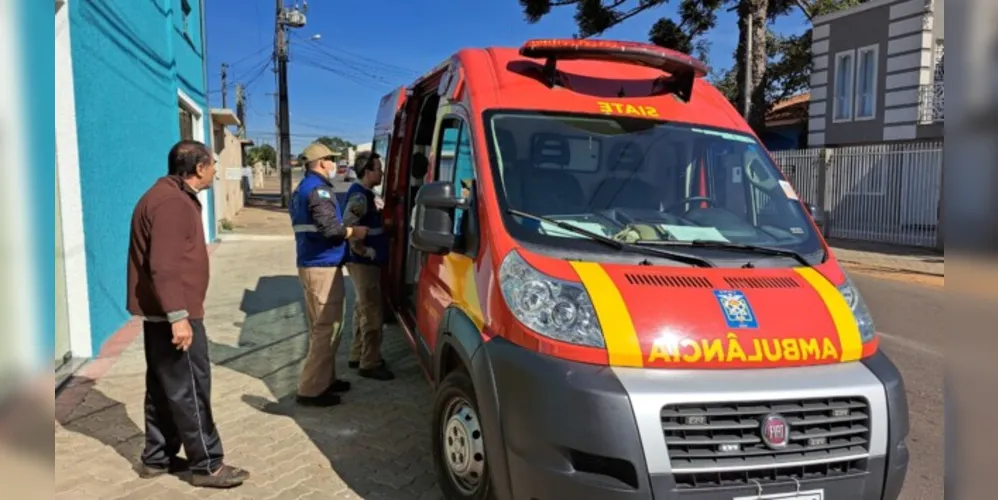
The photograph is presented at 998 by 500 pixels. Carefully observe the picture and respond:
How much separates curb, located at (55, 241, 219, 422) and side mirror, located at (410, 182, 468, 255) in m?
2.57

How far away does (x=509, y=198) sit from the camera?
10.7ft

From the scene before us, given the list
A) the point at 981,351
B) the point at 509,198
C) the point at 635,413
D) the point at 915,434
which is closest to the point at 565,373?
the point at 635,413

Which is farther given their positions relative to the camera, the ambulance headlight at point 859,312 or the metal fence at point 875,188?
the metal fence at point 875,188

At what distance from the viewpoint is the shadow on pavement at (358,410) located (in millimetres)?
3875

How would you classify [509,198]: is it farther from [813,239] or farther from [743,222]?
[813,239]

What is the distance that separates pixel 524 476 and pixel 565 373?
434mm

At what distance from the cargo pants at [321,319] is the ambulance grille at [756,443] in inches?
118

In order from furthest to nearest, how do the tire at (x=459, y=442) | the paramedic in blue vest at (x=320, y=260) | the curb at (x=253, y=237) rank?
1. the curb at (x=253, y=237)
2. the paramedic in blue vest at (x=320, y=260)
3. the tire at (x=459, y=442)

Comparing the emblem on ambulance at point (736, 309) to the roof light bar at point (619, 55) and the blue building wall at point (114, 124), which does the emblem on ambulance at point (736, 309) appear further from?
the blue building wall at point (114, 124)

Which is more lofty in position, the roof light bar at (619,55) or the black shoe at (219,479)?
the roof light bar at (619,55)

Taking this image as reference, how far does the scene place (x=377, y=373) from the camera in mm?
5609

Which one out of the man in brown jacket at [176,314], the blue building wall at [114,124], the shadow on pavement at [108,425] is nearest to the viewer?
the man in brown jacket at [176,314]

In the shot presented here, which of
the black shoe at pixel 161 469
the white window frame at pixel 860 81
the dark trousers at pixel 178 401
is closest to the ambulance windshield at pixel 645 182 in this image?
the dark trousers at pixel 178 401

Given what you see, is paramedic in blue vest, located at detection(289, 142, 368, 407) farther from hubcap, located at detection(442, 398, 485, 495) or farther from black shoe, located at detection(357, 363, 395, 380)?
hubcap, located at detection(442, 398, 485, 495)
